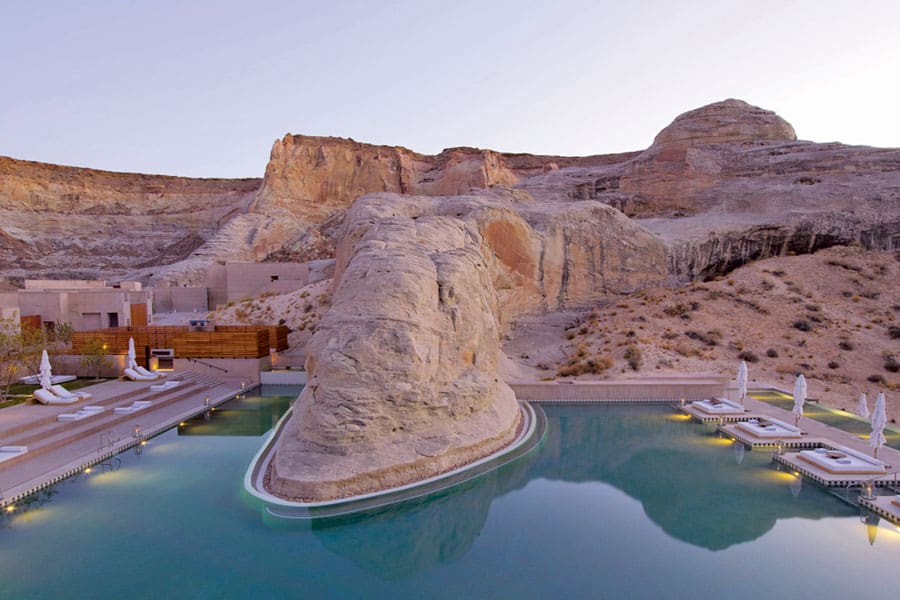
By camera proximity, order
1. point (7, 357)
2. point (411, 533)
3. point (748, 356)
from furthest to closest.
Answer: point (748, 356), point (7, 357), point (411, 533)

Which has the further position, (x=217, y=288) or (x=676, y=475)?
(x=217, y=288)

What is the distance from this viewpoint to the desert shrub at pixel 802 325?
822 inches

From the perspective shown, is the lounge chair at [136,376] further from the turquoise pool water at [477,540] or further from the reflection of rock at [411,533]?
the reflection of rock at [411,533]

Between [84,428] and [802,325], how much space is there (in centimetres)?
2454

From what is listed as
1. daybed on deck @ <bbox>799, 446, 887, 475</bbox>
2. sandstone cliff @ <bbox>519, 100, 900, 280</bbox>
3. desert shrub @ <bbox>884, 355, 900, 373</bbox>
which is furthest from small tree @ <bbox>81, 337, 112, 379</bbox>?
desert shrub @ <bbox>884, 355, 900, 373</bbox>

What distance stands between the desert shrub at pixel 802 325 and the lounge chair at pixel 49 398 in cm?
2519

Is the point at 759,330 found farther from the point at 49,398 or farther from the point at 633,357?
the point at 49,398

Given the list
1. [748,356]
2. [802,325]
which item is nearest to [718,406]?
[748,356]

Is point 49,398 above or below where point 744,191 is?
below

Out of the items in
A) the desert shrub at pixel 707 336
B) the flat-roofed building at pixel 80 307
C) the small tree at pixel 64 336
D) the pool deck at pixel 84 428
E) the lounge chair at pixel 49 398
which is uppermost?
the flat-roofed building at pixel 80 307

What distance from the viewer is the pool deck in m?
9.83

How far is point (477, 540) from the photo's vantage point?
26.4ft

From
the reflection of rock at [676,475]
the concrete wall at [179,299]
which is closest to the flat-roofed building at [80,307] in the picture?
the concrete wall at [179,299]

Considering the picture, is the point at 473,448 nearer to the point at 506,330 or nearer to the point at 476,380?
the point at 476,380
